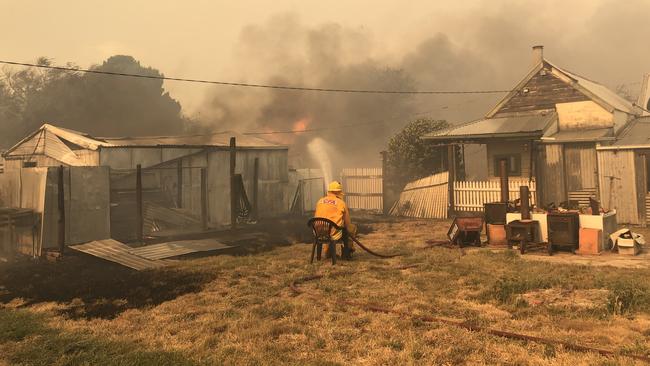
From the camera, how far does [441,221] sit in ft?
61.3

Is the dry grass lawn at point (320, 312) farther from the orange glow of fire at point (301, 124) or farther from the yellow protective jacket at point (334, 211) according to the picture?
the orange glow of fire at point (301, 124)

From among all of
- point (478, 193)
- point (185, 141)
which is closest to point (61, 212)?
point (185, 141)

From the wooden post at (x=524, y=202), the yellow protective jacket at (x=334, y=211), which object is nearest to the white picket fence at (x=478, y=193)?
the wooden post at (x=524, y=202)

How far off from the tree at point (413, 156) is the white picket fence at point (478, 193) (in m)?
3.86

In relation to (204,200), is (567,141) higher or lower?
higher

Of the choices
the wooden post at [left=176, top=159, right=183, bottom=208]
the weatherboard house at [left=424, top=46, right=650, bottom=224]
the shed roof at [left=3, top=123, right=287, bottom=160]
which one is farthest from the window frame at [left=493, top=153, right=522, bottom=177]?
the wooden post at [left=176, top=159, right=183, bottom=208]

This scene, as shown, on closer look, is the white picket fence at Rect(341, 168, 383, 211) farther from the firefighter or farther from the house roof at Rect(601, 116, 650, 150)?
the firefighter

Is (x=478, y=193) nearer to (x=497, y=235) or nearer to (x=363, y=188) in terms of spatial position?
(x=363, y=188)

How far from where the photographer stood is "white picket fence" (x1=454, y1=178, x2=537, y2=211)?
18.8 metres

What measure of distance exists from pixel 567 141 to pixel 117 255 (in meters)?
17.2

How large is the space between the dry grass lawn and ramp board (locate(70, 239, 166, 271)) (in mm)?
321

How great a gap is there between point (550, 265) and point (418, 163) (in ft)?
50.7

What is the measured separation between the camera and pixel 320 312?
641 centimetres

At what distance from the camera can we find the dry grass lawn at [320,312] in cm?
492
